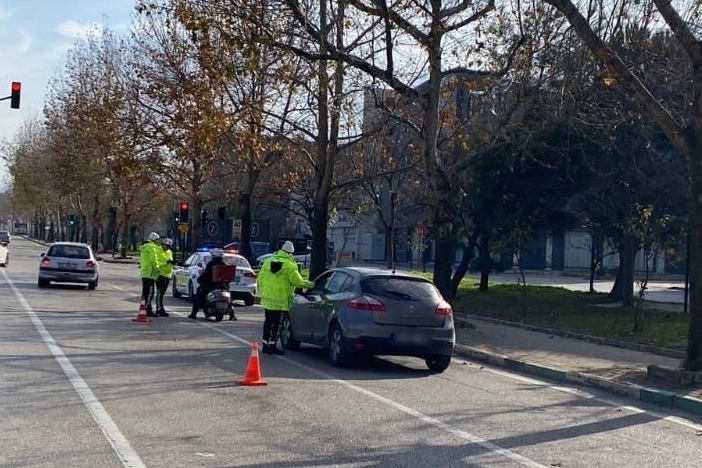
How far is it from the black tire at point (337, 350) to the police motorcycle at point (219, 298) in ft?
23.4

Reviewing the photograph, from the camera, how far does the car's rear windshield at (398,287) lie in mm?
14133

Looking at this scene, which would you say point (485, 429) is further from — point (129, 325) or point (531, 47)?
point (531, 47)

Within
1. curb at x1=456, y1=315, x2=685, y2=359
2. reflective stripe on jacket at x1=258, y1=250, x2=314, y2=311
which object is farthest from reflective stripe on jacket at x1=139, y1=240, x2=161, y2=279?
curb at x1=456, y1=315, x2=685, y2=359

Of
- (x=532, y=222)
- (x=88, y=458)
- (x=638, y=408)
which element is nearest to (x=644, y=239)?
(x=532, y=222)

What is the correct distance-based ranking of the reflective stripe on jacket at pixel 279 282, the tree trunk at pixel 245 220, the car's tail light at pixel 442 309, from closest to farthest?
the car's tail light at pixel 442 309, the reflective stripe on jacket at pixel 279 282, the tree trunk at pixel 245 220

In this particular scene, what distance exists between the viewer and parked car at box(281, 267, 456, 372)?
13844 mm

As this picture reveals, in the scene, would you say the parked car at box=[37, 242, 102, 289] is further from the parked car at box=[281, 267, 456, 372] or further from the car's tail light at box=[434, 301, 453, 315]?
the car's tail light at box=[434, 301, 453, 315]

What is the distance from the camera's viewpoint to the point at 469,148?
25812 mm

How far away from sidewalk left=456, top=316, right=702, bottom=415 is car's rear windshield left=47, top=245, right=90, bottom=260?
13.6 metres

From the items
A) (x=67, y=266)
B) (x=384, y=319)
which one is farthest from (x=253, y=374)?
(x=67, y=266)

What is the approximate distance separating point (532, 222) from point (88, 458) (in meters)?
22.7

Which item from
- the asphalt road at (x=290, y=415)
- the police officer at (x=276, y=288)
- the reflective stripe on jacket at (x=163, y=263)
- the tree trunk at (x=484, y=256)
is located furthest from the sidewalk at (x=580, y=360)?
the tree trunk at (x=484, y=256)

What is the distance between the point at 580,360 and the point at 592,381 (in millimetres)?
2713

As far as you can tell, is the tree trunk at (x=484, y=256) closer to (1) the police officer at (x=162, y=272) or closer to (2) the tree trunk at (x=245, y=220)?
(2) the tree trunk at (x=245, y=220)
